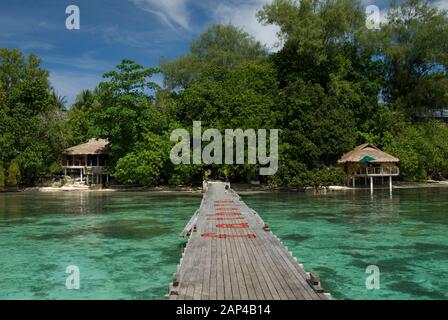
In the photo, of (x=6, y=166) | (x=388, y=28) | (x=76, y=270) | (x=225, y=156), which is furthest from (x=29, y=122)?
(x=388, y=28)

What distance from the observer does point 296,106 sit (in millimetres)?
36125

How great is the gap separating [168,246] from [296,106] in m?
24.5

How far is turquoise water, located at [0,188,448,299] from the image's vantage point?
31.5ft

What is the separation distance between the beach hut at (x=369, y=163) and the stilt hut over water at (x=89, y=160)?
2117cm

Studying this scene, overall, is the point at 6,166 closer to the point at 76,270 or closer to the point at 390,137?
the point at 76,270

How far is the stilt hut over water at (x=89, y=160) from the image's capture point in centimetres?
4050

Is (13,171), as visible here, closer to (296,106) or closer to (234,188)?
(234,188)

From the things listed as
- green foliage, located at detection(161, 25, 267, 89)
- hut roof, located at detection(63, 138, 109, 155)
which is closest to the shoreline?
hut roof, located at detection(63, 138, 109, 155)

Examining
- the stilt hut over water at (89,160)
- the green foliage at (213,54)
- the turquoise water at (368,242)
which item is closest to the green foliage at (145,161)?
the stilt hut over water at (89,160)

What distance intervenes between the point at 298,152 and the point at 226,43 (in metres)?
25.6

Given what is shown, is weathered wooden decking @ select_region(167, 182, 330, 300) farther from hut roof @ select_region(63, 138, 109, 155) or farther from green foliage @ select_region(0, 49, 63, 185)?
hut roof @ select_region(63, 138, 109, 155)

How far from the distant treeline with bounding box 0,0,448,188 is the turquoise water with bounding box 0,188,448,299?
1061cm

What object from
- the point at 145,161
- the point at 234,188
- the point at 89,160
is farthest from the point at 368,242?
the point at 89,160

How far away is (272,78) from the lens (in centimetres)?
4069
